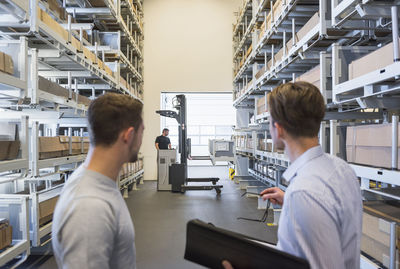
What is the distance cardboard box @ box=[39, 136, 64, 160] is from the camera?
3.60 metres

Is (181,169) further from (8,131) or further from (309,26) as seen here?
(309,26)

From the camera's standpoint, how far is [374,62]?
7.31ft

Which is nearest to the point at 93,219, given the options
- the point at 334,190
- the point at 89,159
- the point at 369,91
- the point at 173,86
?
the point at 89,159

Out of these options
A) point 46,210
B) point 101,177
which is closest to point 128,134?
point 101,177

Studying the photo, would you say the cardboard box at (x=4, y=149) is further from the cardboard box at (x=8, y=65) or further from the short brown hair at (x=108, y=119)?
the short brown hair at (x=108, y=119)

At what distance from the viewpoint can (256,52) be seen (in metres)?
6.50

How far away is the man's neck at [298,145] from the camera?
124 cm

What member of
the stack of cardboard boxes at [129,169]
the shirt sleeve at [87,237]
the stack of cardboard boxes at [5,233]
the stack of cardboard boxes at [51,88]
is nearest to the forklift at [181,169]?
the stack of cardboard boxes at [129,169]

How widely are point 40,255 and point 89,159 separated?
363 centimetres

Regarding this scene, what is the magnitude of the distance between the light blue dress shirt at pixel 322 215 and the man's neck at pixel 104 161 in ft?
2.36

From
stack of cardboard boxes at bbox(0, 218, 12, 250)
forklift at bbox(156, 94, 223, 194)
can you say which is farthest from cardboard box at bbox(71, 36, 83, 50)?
forklift at bbox(156, 94, 223, 194)

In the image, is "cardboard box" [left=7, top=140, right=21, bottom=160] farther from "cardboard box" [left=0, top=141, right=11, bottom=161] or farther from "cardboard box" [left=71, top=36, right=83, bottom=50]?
"cardboard box" [left=71, top=36, right=83, bottom=50]

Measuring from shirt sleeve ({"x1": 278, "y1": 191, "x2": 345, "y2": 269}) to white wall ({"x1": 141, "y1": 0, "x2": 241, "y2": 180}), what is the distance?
428 inches

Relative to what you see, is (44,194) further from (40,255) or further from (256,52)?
(256,52)
